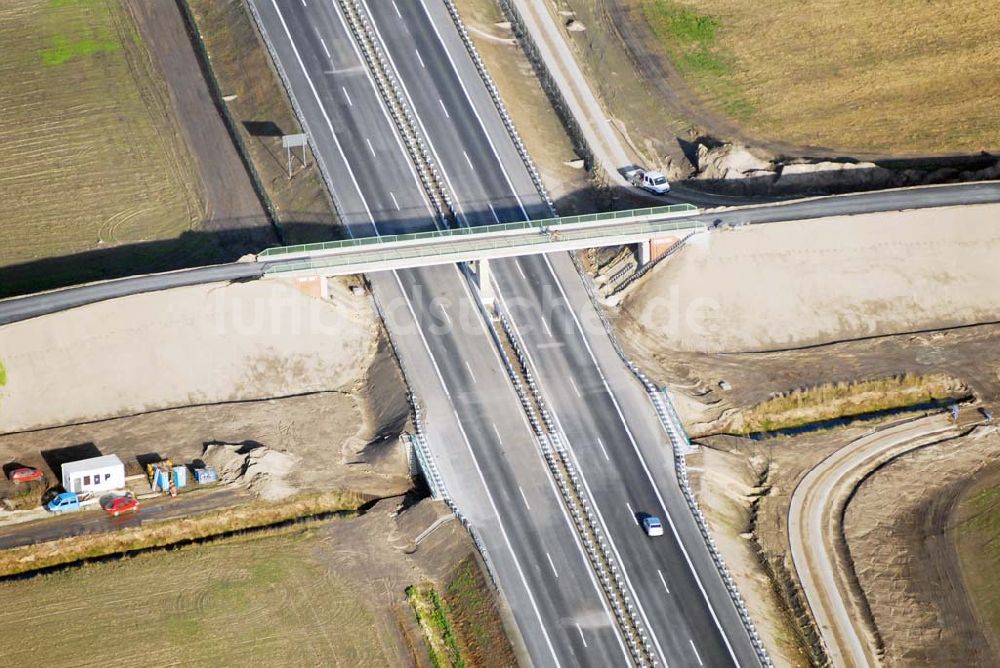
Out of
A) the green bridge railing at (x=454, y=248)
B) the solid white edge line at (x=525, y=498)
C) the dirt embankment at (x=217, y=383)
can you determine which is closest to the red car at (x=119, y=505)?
the dirt embankment at (x=217, y=383)

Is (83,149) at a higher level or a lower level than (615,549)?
higher

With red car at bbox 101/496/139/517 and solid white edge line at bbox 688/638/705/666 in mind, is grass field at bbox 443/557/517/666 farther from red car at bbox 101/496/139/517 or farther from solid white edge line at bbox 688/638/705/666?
red car at bbox 101/496/139/517

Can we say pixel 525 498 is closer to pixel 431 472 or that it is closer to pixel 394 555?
pixel 431 472

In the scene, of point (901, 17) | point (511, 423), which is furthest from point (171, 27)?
point (901, 17)

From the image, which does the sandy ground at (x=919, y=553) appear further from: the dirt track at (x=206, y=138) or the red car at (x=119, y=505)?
the dirt track at (x=206, y=138)

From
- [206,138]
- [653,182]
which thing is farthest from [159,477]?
[653,182]
